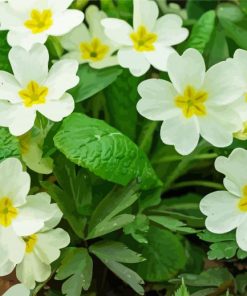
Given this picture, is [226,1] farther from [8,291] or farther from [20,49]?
[8,291]

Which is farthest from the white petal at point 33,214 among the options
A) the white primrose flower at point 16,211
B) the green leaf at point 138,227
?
the green leaf at point 138,227

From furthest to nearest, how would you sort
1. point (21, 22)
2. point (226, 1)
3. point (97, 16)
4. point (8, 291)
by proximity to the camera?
point (226, 1)
point (97, 16)
point (21, 22)
point (8, 291)

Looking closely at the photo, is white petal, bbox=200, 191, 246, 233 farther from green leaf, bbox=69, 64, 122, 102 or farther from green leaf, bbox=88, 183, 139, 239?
green leaf, bbox=69, 64, 122, 102

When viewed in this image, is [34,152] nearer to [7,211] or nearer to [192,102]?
[7,211]

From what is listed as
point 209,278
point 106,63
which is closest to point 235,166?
point 209,278

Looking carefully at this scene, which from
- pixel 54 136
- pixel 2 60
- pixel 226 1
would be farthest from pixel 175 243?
pixel 226 1

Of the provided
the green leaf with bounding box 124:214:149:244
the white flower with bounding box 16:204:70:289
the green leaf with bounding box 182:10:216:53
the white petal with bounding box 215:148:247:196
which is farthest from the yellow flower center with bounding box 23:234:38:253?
the green leaf with bounding box 182:10:216:53
